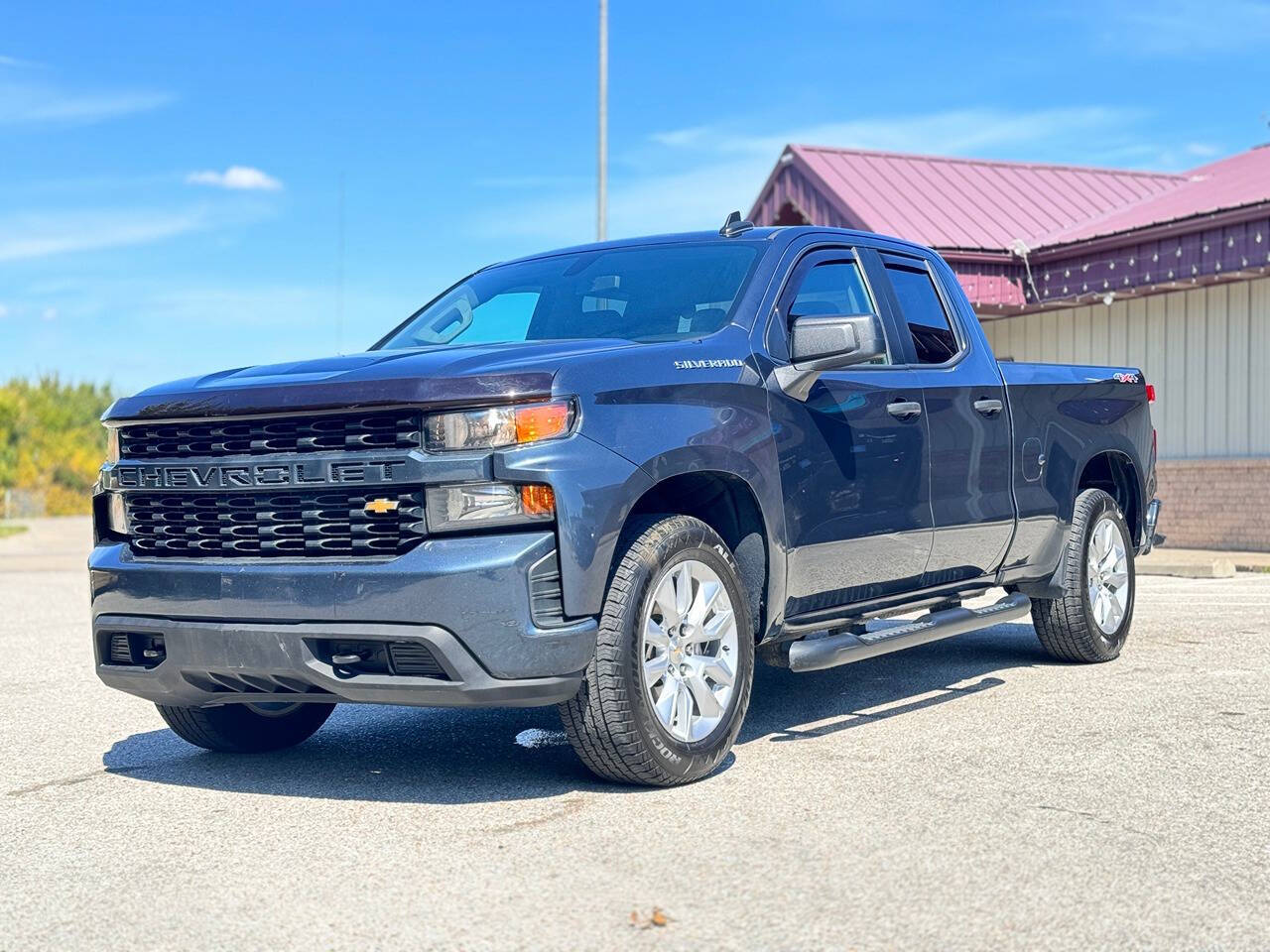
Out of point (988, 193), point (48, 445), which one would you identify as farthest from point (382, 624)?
point (48, 445)

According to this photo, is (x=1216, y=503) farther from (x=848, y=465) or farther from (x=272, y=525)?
(x=272, y=525)

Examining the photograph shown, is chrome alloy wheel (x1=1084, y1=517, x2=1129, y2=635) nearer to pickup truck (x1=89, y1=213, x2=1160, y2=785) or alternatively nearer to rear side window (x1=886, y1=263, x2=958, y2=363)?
pickup truck (x1=89, y1=213, x2=1160, y2=785)

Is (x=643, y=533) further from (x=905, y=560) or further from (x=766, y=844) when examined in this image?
(x=905, y=560)

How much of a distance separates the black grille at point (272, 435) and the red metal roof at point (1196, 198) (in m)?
13.0

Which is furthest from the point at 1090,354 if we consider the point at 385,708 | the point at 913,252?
the point at 385,708

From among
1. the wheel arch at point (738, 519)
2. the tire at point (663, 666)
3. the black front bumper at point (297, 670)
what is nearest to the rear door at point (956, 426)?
the wheel arch at point (738, 519)

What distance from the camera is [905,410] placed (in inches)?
259

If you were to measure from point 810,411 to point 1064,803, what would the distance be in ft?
5.83

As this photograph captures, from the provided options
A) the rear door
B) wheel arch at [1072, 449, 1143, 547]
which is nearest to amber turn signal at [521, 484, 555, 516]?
the rear door

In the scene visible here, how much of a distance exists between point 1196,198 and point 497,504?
54.8ft

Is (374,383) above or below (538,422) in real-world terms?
above

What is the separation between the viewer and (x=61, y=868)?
4.53 metres

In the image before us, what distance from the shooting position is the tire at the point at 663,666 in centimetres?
505

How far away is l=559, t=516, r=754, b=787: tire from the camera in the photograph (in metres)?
5.05
